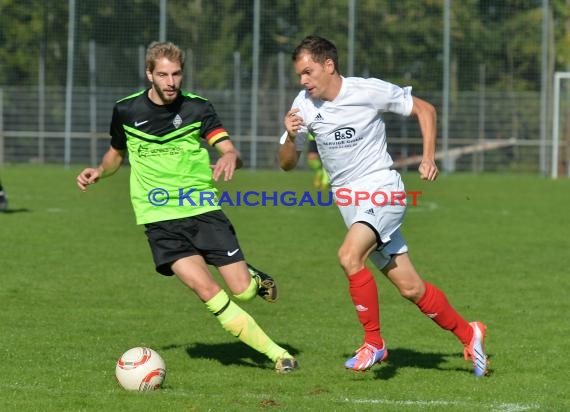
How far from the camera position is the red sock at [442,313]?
24.0ft

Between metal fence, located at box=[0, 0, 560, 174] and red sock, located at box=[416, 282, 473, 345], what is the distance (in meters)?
27.8

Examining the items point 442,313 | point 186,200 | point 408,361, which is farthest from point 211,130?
point 408,361

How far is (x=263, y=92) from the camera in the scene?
36.2m

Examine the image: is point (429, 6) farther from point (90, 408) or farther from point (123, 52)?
point (90, 408)

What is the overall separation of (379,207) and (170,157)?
4.59ft

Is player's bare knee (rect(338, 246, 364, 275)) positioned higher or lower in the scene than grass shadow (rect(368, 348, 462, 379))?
higher

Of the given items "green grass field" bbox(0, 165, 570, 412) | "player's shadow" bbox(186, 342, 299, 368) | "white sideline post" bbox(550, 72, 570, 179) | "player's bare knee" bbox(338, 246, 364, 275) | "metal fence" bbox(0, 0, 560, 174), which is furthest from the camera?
"metal fence" bbox(0, 0, 560, 174)

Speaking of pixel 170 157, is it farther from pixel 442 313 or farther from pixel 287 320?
pixel 287 320

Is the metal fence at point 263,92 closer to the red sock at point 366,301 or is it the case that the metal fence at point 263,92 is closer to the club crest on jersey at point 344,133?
the club crest on jersey at point 344,133

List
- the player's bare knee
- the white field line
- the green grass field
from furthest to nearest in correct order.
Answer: the player's bare knee → the green grass field → the white field line

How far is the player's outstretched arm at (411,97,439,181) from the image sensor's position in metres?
6.89

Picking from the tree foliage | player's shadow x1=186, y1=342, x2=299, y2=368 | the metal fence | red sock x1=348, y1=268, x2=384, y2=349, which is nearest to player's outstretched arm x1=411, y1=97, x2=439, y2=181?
red sock x1=348, y1=268, x2=384, y2=349

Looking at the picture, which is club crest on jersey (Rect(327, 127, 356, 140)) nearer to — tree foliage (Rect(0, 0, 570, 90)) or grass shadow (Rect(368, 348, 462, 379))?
grass shadow (Rect(368, 348, 462, 379))

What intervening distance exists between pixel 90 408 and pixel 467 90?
1227 inches
